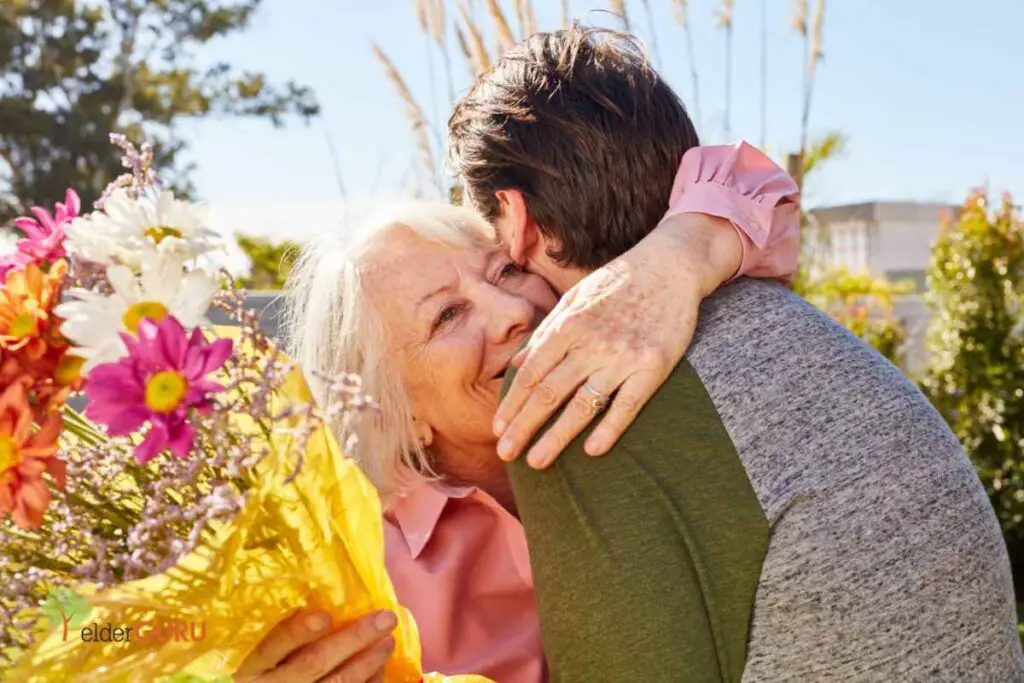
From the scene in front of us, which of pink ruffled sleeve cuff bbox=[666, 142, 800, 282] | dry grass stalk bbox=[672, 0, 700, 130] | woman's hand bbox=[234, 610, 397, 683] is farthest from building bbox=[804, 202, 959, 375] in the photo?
woman's hand bbox=[234, 610, 397, 683]

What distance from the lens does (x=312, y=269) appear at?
221 centimetres

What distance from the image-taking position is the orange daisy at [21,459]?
108 centimetres

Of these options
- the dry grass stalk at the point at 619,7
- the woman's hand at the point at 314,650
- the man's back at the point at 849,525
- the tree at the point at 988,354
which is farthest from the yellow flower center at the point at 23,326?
the tree at the point at 988,354

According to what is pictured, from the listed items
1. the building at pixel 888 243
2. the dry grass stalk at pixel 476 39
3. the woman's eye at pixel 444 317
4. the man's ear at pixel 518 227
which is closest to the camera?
the man's ear at pixel 518 227

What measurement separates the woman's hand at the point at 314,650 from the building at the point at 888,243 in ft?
19.2

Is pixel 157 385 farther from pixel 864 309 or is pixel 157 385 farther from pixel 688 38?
pixel 864 309

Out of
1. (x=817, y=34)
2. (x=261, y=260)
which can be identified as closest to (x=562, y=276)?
(x=817, y=34)

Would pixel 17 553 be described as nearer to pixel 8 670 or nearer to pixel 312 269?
pixel 8 670

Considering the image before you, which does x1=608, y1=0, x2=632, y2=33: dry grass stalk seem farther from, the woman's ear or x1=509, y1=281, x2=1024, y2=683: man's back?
x1=509, y1=281, x2=1024, y2=683: man's back

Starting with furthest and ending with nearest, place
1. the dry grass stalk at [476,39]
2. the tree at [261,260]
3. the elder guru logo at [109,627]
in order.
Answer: the tree at [261,260] < the dry grass stalk at [476,39] < the elder guru logo at [109,627]

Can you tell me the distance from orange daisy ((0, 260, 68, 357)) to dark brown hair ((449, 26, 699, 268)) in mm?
806

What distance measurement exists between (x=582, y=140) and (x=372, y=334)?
559 mm

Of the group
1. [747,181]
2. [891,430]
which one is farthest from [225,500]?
[747,181]

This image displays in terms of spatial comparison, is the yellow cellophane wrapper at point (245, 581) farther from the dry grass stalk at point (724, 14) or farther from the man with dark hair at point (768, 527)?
the dry grass stalk at point (724, 14)
